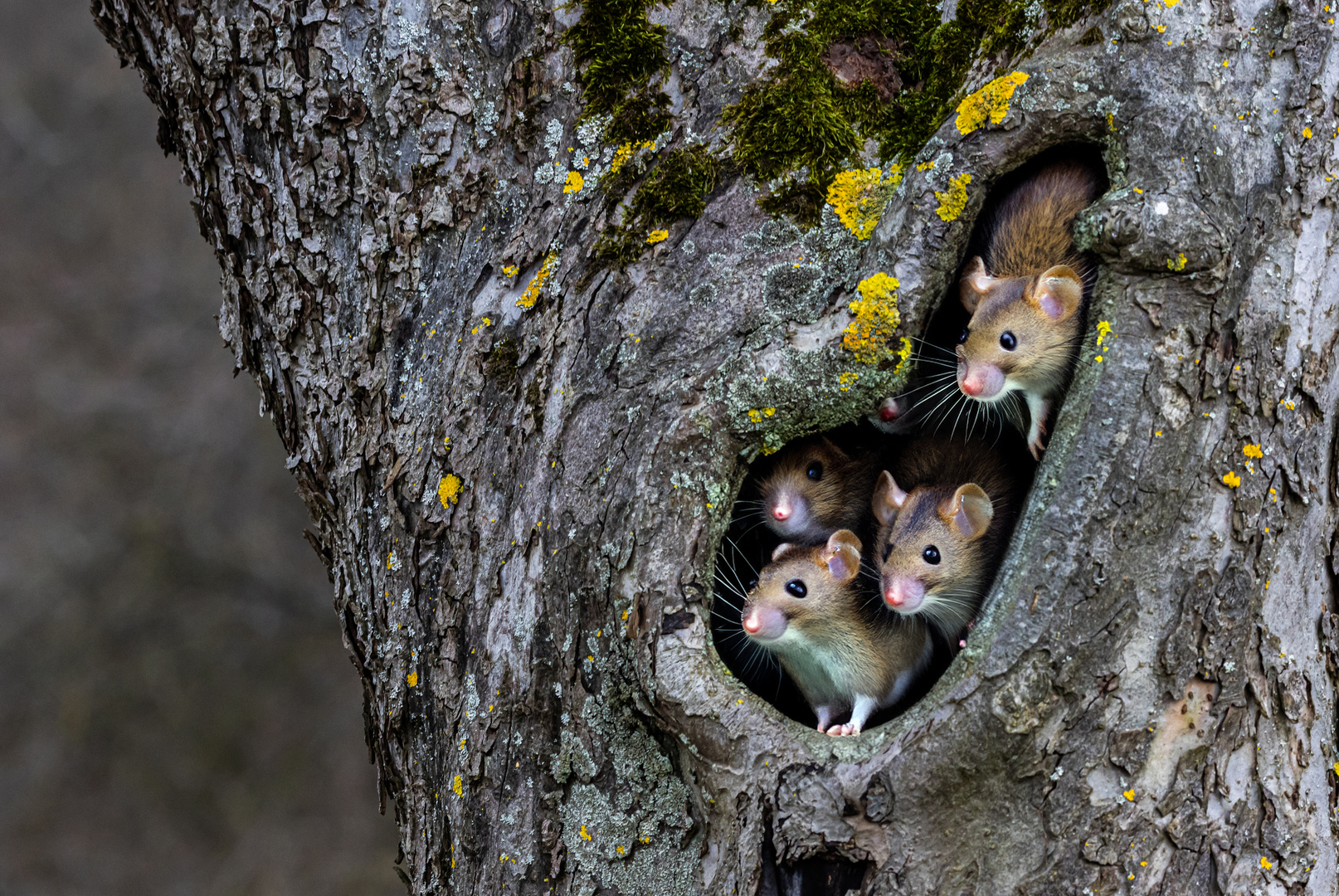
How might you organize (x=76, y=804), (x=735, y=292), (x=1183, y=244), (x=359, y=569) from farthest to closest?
(x=76, y=804), (x=359, y=569), (x=735, y=292), (x=1183, y=244)

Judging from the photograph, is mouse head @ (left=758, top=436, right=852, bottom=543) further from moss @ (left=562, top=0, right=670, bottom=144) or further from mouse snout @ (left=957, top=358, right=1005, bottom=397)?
moss @ (left=562, top=0, right=670, bottom=144)

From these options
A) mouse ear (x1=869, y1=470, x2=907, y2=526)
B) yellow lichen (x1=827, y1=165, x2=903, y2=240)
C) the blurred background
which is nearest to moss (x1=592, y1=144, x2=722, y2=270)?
yellow lichen (x1=827, y1=165, x2=903, y2=240)

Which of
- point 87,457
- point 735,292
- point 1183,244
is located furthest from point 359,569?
point 87,457

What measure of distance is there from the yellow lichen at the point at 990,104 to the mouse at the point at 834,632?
4.15 feet

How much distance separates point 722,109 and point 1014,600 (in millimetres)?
1461

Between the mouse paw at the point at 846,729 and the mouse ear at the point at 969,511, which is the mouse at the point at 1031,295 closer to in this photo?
the mouse ear at the point at 969,511

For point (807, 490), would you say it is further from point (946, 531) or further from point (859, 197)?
point (859, 197)

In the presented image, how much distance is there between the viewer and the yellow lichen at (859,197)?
2.64 meters

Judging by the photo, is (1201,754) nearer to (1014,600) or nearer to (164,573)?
(1014,600)

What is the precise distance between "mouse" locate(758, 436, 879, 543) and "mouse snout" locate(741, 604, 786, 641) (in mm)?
362

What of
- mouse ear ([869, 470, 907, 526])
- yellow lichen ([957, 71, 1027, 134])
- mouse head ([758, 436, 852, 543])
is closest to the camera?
yellow lichen ([957, 71, 1027, 134])

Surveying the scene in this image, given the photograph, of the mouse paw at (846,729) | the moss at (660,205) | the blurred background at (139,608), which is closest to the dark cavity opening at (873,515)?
the mouse paw at (846,729)

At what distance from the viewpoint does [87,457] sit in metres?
9.23

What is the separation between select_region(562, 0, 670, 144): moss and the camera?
8.99 ft
